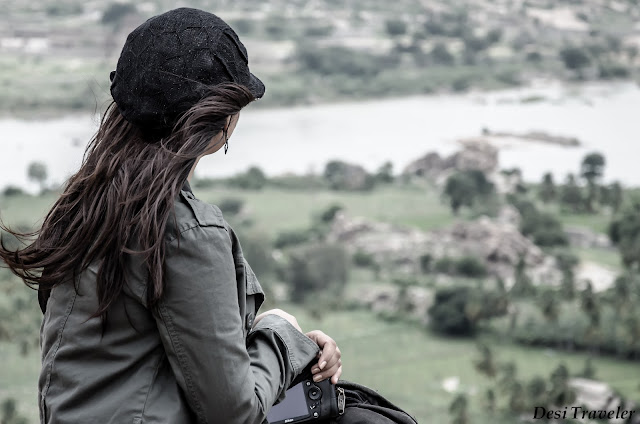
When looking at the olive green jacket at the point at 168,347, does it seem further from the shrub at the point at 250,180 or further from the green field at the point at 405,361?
the shrub at the point at 250,180

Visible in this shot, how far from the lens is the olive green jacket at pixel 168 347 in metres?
0.78

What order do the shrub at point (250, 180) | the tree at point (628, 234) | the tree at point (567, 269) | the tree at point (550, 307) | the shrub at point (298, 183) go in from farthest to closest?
the shrub at point (298, 183)
the shrub at point (250, 180)
the tree at point (628, 234)
the tree at point (567, 269)
the tree at point (550, 307)

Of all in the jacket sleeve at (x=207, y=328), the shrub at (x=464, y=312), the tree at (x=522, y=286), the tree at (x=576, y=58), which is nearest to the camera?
the jacket sleeve at (x=207, y=328)

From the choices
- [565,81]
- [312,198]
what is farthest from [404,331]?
[565,81]

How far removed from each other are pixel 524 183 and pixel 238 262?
23077mm

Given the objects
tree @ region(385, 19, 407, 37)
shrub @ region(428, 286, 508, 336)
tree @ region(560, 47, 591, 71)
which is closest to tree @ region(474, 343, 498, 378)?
shrub @ region(428, 286, 508, 336)

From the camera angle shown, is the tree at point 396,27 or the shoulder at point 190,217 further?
the tree at point 396,27

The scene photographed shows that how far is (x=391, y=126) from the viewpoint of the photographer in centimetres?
2778

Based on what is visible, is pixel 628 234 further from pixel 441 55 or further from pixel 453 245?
pixel 441 55

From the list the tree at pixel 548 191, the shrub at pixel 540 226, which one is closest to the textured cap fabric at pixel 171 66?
the shrub at pixel 540 226

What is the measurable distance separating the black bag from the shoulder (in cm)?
25

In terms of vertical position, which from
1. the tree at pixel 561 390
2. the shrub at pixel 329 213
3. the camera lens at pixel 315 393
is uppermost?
the camera lens at pixel 315 393

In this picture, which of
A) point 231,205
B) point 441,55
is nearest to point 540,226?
point 231,205

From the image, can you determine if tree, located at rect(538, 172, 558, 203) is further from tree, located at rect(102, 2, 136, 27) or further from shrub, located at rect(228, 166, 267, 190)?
tree, located at rect(102, 2, 136, 27)
